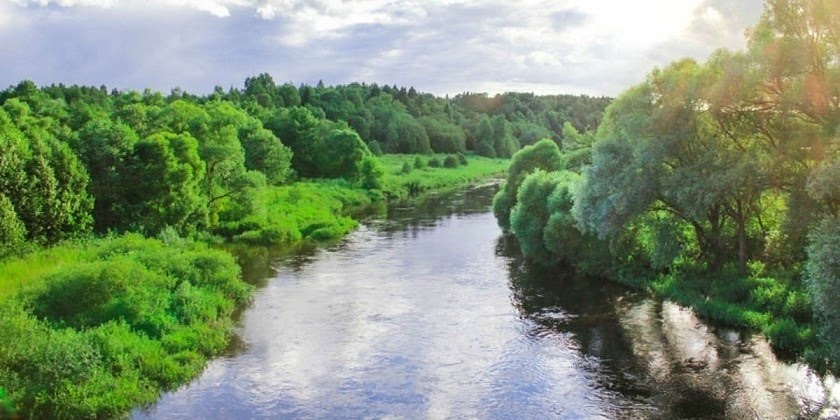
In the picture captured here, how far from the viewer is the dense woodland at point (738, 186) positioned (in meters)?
27.0

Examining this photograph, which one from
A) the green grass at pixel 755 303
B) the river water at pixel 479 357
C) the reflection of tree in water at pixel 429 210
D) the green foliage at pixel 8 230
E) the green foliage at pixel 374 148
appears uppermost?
the green foliage at pixel 374 148

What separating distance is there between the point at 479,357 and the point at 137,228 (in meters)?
28.3

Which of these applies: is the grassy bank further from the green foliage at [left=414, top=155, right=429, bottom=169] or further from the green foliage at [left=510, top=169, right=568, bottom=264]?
the green foliage at [left=510, top=169, right=568, bottom=264]

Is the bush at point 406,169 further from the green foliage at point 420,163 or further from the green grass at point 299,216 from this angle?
the green grass at point 299,216

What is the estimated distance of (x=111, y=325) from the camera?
27.3 m

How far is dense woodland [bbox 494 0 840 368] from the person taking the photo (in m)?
27.0

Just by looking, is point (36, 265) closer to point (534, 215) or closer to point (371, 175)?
point (534, 215)

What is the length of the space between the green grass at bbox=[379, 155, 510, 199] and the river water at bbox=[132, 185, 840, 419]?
50.8 meters

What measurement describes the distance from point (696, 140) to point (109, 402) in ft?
89.6

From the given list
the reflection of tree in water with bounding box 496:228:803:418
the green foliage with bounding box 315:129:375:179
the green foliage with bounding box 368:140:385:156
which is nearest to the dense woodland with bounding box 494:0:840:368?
the reflection of tree in water with bounding box 496:228:803:418

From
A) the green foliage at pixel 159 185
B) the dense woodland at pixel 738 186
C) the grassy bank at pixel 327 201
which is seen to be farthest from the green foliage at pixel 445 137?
the dense woodland at pixel 738 186

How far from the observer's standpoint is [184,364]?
2641 cm

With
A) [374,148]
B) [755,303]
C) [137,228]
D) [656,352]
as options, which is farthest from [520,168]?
[374,148]

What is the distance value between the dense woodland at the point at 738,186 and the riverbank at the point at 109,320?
2016 centimetres
